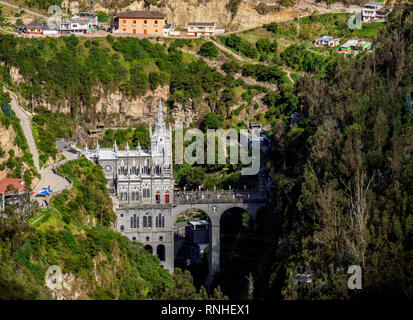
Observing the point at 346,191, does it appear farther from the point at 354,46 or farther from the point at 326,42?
the point at 326,42

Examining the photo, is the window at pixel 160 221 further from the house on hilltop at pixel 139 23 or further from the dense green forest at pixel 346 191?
the house on hilltop at pixel 139 23

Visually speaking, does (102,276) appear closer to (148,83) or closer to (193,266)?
(193,266)

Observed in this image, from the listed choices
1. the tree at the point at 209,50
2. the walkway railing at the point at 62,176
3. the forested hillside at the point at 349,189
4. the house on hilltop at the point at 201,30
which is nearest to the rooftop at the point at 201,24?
the house on hilltop at the point at 201,30

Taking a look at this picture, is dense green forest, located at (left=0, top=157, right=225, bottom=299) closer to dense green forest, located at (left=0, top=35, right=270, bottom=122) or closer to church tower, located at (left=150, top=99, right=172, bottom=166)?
church tower, located at (left=150, top=99, right=172, bottom=166)
